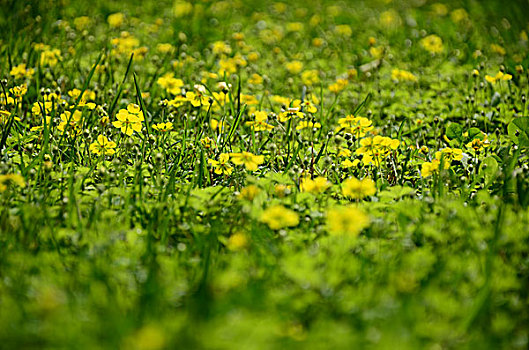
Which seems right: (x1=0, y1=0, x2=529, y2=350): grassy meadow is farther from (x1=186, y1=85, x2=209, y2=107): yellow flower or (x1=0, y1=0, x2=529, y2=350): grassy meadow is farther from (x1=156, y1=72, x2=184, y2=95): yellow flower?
(x1=156, y1=72, x2=184, y2=95): yellow flower

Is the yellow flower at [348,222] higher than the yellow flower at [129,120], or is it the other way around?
the yellow flower at [348,222]

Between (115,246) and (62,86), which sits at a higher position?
(115,246)

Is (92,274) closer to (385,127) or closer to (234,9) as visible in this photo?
(385,127)

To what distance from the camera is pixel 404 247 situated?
5.95ft

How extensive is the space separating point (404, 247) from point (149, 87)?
2.51 meters

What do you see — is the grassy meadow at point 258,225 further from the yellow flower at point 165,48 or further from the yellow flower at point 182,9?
the yellow flower at point 182,9

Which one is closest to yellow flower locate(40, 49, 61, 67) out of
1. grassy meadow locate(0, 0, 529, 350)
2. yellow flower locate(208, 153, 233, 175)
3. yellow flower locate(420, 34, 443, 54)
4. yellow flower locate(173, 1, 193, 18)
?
grassy meadow locate(0, 0, 529, 350)

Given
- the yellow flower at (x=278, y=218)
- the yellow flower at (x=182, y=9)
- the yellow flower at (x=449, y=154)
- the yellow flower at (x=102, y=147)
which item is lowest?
the yellow flower at (x=182, y=9)

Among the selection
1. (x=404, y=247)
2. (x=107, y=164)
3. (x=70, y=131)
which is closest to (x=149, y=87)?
(x=70, y=131)

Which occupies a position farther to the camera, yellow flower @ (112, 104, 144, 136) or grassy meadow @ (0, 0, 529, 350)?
yellow flower @ (112, 104, 144, 136)

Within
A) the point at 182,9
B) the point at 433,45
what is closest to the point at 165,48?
the point at 182,9

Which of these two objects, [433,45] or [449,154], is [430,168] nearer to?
[449,154]

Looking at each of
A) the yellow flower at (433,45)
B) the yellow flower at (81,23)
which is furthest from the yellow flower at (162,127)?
the yellow flower at (433,45)

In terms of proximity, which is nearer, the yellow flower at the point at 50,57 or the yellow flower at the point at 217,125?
the yellow flower at the point at 217,125
